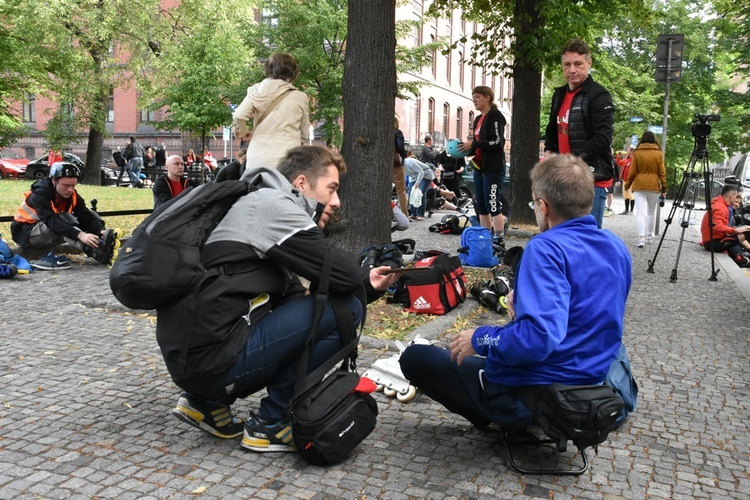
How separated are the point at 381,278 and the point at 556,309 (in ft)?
3.86

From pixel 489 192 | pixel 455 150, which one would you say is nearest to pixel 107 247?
pixel 455 150

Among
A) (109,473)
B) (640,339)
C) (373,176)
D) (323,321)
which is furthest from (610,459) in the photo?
(373,176)

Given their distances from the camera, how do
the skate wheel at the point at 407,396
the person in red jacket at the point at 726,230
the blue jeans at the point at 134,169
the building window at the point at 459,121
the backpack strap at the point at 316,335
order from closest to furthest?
the backpack strap at the point at 316,335 < the skate wheel at the point at 407,396 < the person in red jacket at the point at 726,230 < the blue jeans at the point at 134,169 < the building window at the point at 459,121

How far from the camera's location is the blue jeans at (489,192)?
9875 mm

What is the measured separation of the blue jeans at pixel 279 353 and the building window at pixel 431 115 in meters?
48.4

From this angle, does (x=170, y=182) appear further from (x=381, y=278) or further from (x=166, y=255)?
(x=166, y=255)

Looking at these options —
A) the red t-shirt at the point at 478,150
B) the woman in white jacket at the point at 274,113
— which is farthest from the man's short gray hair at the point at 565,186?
the red t-shirt at the point at 478,150

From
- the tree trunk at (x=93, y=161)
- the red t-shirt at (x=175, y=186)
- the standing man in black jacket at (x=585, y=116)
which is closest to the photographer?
the standing man in black jacket at (x=585, y=116)

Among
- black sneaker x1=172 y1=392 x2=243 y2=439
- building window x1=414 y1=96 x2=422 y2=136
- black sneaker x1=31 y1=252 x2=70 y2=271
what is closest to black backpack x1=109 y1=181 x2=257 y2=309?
black sneaker x1=172 y1=392 x2=243 y2=439

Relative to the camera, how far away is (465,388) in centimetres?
364

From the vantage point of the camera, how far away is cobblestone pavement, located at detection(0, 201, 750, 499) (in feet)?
11.0

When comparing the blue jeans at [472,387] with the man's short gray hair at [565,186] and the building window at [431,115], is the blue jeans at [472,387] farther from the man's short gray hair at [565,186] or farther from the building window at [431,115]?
the building window at [431,115]

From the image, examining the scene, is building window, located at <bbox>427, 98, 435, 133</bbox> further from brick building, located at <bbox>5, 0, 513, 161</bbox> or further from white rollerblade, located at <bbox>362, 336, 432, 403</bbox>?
white rollerblade, located at <bbox>362, 336, 432, 403</bbox>

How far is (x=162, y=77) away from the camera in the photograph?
29.1 m
